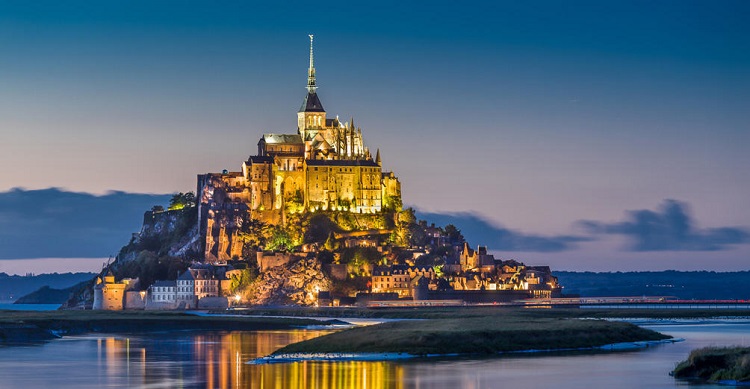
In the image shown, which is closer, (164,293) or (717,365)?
(717,365)

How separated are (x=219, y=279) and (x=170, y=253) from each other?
21723mm

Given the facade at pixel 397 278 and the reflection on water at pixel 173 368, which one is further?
the facade at pixel 397 278

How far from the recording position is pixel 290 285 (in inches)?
6663

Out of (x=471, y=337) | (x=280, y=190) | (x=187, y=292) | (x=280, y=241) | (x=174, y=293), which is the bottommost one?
(x=471, y=337)

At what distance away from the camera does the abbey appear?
183125 mm

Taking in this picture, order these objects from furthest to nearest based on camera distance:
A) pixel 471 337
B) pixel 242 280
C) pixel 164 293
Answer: pixel 242 280
pixel 164 293
pixel 471 337

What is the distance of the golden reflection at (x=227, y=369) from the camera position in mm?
61969

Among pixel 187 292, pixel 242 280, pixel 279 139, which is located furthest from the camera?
pixel 279 139

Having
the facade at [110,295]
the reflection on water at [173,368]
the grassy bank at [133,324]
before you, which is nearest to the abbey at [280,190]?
the facade at [110,295]

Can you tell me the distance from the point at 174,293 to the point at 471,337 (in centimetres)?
9369

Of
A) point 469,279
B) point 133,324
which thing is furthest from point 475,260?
point 133,324

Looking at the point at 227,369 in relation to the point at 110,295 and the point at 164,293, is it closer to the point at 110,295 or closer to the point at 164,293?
the point at 164,293

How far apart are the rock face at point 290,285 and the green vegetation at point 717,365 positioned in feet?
353

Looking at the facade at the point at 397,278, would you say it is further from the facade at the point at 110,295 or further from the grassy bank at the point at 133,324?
the grassy bank at the point at 133,324
